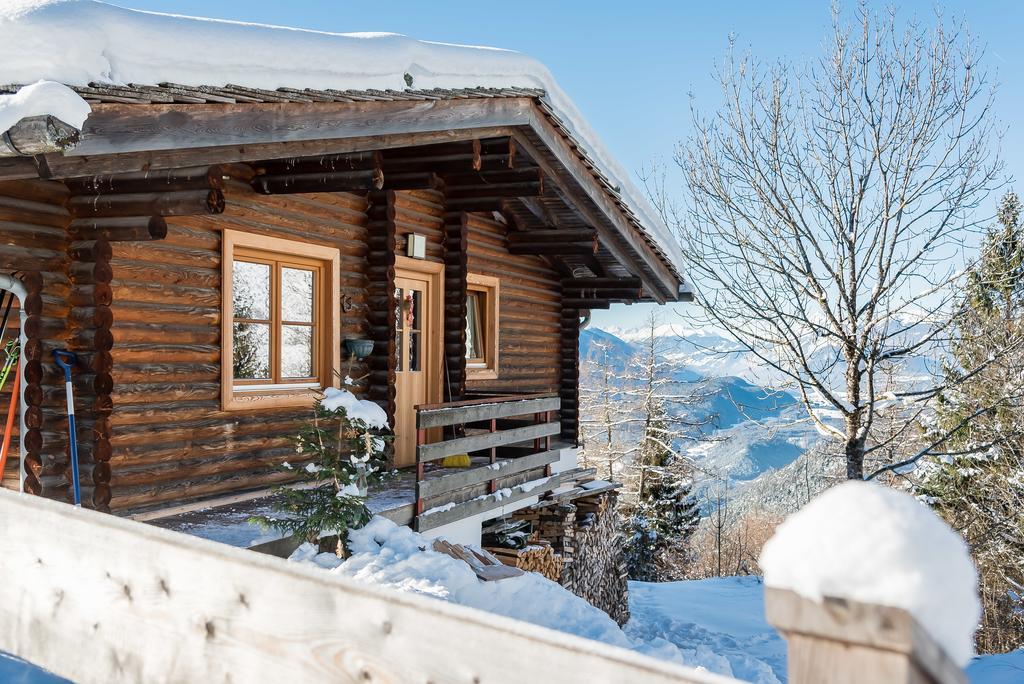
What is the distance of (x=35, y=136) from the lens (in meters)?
3.39

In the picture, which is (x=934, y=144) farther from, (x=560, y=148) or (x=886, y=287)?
(x=560, y=148)

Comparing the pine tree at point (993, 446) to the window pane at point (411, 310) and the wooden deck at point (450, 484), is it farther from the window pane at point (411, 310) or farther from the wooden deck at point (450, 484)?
the window pane at point (411, 310)

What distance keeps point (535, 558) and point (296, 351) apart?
396cm

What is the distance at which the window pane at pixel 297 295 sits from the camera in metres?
7.59

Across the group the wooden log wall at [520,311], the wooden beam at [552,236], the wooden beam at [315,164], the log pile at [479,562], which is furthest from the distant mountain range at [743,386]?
the wooden beam at [315,164]

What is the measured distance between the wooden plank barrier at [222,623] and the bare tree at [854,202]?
1064 centimetres

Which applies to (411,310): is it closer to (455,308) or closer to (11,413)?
(455,308)

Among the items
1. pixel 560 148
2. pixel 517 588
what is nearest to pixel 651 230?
pixel 560 148

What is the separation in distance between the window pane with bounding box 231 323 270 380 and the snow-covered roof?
2511 mm

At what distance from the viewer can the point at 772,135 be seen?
11836mm

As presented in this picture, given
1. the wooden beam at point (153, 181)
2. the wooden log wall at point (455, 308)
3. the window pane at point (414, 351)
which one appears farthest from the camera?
the wooden log wall at point (455, 308)

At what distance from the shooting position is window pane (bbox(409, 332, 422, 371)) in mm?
9656

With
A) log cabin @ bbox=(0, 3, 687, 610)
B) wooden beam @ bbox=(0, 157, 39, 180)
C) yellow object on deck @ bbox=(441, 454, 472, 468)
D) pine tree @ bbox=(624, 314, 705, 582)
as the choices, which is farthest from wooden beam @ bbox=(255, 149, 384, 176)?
pine tree @ bbox=(624, 314, 705, 582)

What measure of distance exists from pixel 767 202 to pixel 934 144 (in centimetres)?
229
